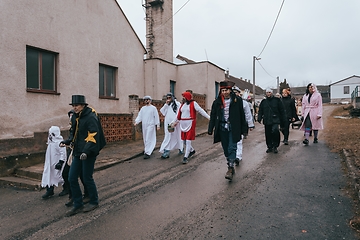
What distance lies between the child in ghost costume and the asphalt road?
0.32 meters

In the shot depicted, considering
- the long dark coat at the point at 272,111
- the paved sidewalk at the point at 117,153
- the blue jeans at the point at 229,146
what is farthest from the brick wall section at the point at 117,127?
the blue jeans at the point at 229,146

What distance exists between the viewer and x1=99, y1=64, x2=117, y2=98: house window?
12.6 m

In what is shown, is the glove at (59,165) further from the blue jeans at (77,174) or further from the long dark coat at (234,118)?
the long dark coat at (234,118)

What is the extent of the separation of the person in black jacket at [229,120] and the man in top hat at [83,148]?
8.45ft

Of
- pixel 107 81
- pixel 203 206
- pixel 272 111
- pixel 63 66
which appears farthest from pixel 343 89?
pixel 203 206

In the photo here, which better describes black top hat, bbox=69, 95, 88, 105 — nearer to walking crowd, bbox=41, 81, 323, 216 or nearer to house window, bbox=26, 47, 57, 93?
walking crowd, bbox=41, 81, 323, 216

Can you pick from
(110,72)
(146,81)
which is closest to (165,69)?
(146,81)

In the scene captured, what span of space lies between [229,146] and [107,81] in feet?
28.3

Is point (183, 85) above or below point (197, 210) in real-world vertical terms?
above

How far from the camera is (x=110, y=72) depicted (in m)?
13.2

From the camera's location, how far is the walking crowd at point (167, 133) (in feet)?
15.3

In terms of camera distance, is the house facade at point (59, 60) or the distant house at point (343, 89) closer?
the house facade at point (59, 60)

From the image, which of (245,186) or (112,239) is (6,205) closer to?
(112,239)

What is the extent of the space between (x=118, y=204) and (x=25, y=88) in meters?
6.11
